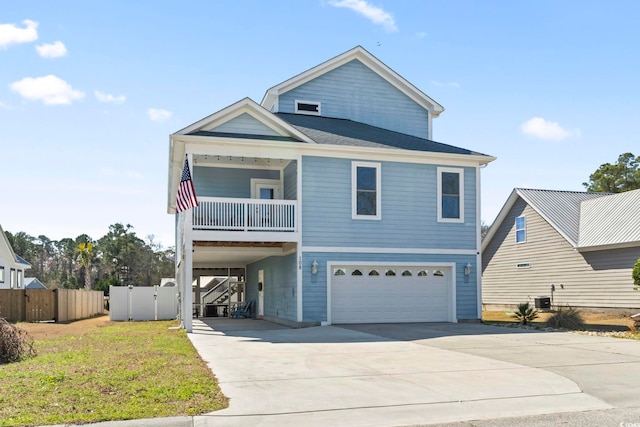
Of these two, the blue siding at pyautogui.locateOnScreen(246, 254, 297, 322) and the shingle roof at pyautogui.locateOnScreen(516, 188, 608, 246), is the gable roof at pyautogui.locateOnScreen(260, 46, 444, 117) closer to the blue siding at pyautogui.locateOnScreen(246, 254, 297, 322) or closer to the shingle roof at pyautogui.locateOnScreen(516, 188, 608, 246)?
the shingle roof at pyautogui.locateOnScreen(516, 188, 608, 246)

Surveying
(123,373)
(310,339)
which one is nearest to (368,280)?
(310,339)

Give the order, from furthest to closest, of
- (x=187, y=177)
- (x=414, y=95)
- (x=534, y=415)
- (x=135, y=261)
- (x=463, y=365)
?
(x=135, y=261), (x=414, y=95), (x=187, y=177), (x=463, y=365), (x=534, y=415)

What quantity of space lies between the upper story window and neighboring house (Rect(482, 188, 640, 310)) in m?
9.64

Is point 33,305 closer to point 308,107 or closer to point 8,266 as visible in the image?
point 308,107

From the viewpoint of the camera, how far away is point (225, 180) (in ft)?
75.6

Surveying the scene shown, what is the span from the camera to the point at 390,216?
68.7 ft

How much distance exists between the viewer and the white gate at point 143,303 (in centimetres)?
2858

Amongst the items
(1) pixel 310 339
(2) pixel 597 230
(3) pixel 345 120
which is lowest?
(1) pixel 310 339

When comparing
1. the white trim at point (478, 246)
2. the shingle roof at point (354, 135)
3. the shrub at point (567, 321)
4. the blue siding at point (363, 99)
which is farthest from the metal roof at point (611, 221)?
the blue siding at point (363, 99)

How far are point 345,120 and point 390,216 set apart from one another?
5.92 metres

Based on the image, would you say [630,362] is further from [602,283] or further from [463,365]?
[602,283]

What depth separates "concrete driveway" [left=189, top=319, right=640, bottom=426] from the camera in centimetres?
764

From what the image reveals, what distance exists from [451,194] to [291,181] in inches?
218

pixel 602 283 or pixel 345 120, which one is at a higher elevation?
pixel 345 120
